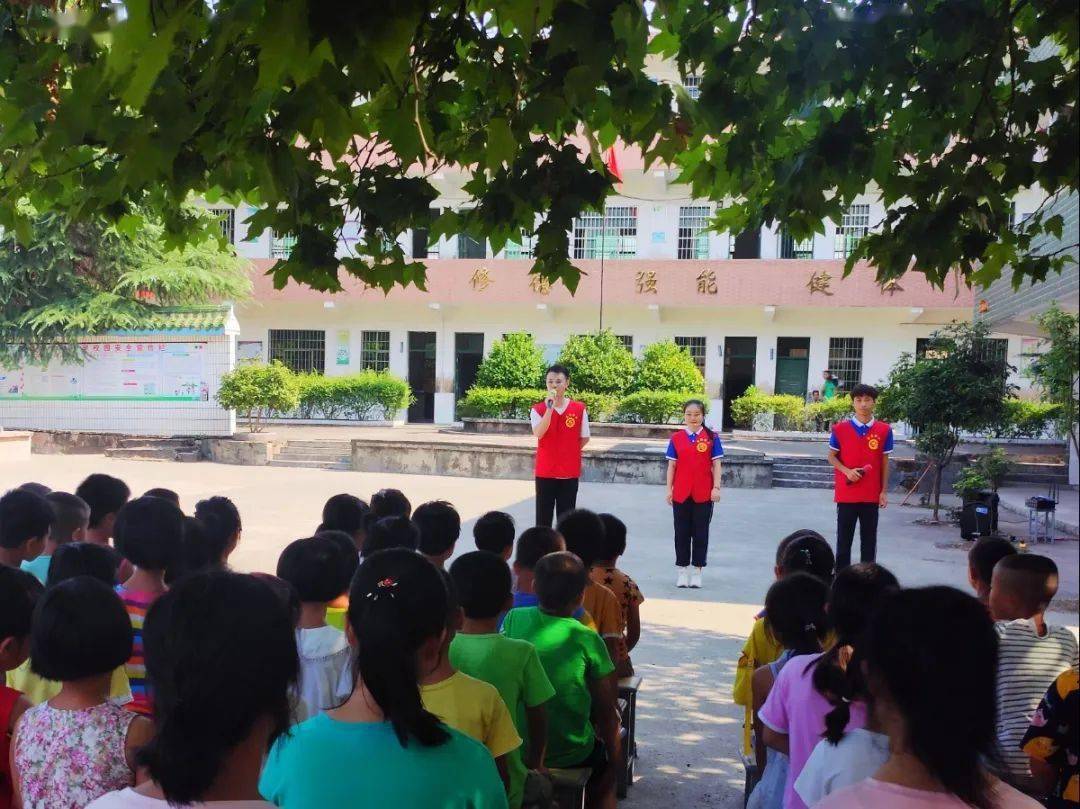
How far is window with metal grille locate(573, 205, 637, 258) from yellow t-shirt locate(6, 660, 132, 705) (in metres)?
23.6

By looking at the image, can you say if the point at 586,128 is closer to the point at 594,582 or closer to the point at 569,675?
the point at 594,582

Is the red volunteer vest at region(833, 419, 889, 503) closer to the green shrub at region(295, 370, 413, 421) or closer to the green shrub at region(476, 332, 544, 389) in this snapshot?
the green shrub at region(476, 332, 544, 389)

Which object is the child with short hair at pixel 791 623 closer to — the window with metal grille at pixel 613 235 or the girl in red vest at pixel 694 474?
the girl in red vest at pixel 694 474

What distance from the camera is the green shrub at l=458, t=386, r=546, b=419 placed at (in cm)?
2270

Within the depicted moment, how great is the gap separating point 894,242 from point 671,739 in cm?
251

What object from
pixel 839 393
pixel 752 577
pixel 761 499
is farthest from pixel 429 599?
pixel 839 393

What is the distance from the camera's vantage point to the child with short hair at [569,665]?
3078 millimetres

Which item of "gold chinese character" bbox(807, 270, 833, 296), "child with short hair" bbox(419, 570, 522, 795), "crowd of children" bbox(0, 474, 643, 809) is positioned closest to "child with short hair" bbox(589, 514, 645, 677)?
"crowd of children" bbox(0, 474, 643, 809)

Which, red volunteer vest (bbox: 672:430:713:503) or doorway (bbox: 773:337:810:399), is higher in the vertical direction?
doorway (bbox: 773:337:810:399)

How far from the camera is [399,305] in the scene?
87.8ft

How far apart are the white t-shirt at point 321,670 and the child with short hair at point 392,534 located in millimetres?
961

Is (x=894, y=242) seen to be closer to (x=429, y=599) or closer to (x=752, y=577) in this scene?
(x=429, y=599)

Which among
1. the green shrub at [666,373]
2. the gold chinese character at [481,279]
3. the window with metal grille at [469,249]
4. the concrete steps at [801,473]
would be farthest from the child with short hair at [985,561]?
the window with metal grille at [469,249]

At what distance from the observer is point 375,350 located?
2723 cm
